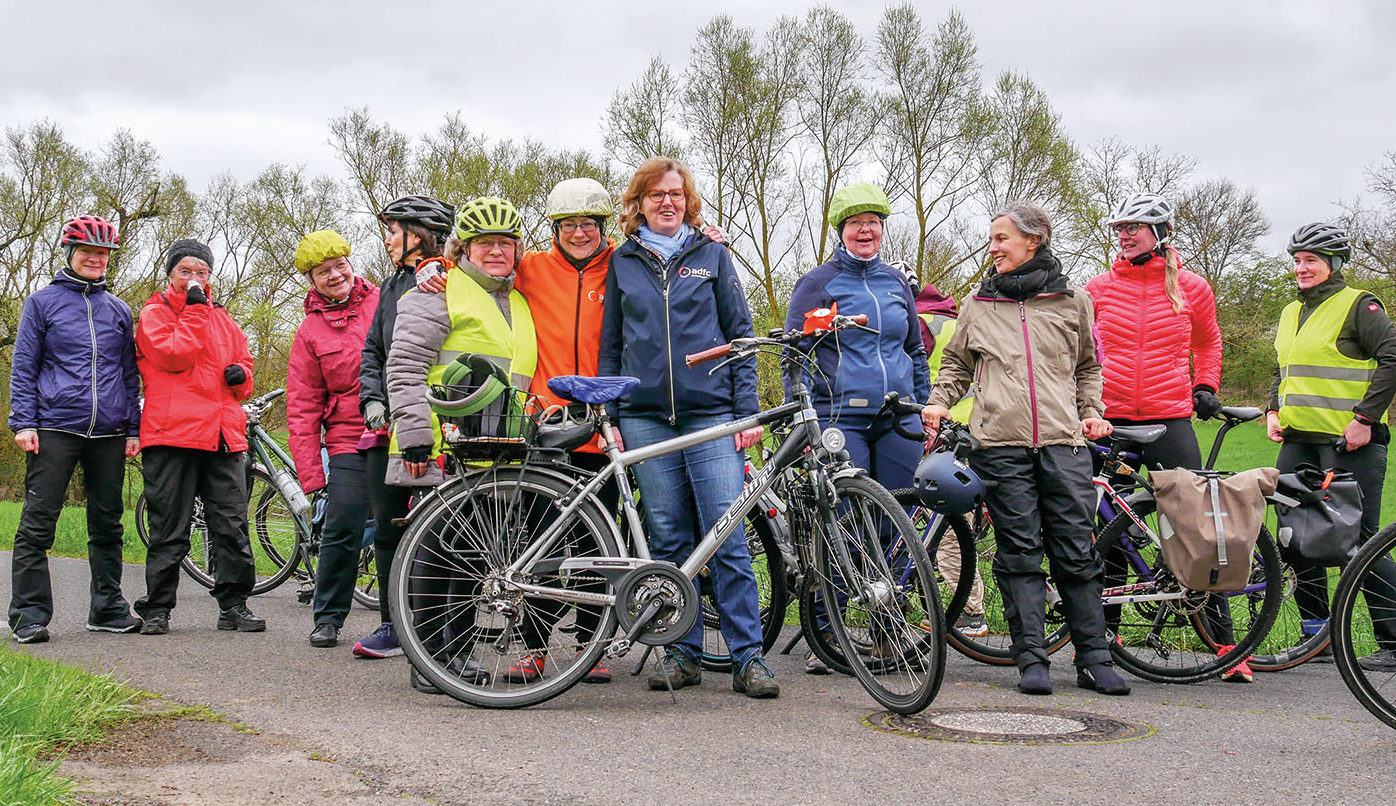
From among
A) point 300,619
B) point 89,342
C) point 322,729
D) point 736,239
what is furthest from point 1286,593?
point 736,239

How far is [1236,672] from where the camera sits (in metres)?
5.71

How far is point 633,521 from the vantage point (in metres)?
5.04

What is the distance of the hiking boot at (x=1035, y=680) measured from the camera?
207 inches

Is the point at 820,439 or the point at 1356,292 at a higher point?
the point at 1356,292

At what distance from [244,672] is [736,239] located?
2316 centimetres

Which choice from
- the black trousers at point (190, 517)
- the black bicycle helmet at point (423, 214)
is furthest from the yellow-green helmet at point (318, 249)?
the black trousers at point (190, 517)

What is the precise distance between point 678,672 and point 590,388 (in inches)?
53.5

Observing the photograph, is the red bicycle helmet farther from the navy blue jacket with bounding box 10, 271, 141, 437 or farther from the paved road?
the paved road

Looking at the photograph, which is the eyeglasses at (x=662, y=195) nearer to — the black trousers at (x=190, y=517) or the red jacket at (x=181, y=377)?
the red jacket at (x=181, y=377)

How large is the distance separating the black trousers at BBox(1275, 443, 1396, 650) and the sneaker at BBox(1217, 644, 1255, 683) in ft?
1.53

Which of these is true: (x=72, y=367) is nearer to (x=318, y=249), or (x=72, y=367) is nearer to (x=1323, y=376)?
(x=318, y=249)

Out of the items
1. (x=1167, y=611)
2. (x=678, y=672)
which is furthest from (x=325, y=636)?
(x=1167, y=611)

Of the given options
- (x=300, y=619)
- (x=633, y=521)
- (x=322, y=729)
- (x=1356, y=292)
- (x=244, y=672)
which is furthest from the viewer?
(x=300, y=619)

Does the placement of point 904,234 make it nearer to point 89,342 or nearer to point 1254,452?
point 1254,452
